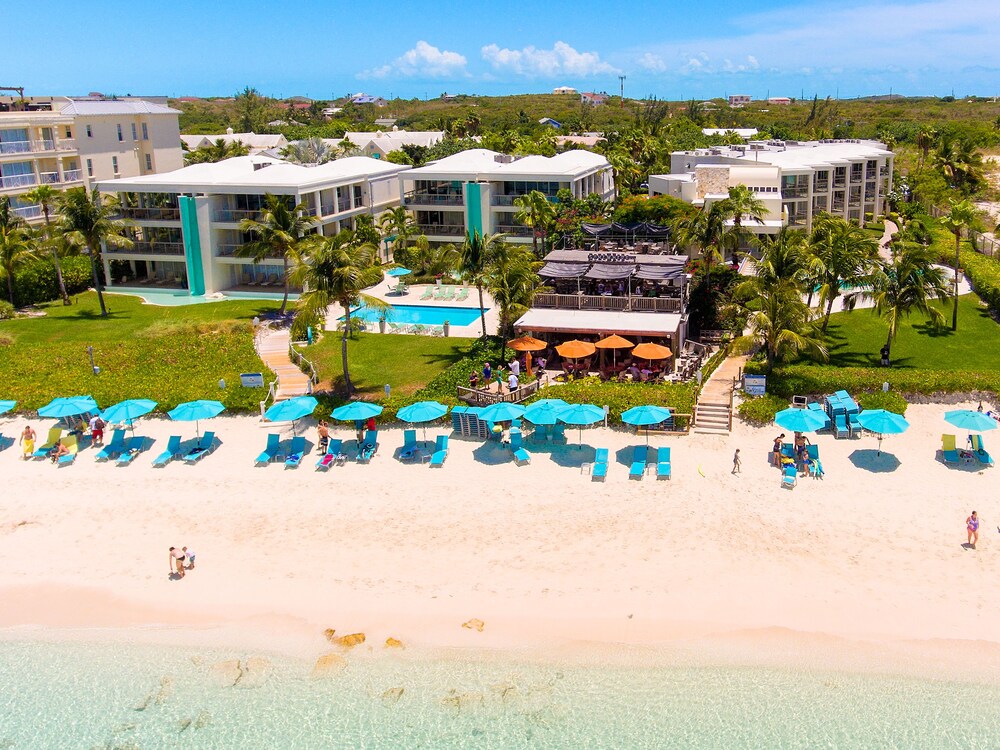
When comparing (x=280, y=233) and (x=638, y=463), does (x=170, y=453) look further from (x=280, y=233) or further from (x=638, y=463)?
(x=280, y=233)

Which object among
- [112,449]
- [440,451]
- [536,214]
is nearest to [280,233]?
[536,214]

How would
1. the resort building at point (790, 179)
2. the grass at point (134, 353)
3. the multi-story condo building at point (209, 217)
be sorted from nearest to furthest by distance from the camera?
the grass at point (134, 353)
the multi-story condo building at point (209, 217)
the resort building at point (790, 179)

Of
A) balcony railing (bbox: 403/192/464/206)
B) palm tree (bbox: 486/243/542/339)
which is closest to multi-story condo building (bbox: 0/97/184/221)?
balcony railing (bbox: 403/192/464/206)

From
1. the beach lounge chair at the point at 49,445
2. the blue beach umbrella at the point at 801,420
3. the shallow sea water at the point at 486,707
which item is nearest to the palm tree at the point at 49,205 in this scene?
the beach lounge chair at the point at 49,445

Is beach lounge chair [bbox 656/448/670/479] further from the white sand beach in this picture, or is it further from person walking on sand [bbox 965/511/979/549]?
person walking on sand [bbox 965/511/979/549]

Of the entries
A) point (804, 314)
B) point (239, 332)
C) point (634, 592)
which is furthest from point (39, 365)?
point (804, 314)

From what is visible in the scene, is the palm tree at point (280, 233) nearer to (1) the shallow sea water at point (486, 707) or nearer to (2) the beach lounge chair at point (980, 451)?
(1) the shallow sea water at point (486, 707)

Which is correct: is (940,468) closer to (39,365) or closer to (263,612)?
(263,612)
